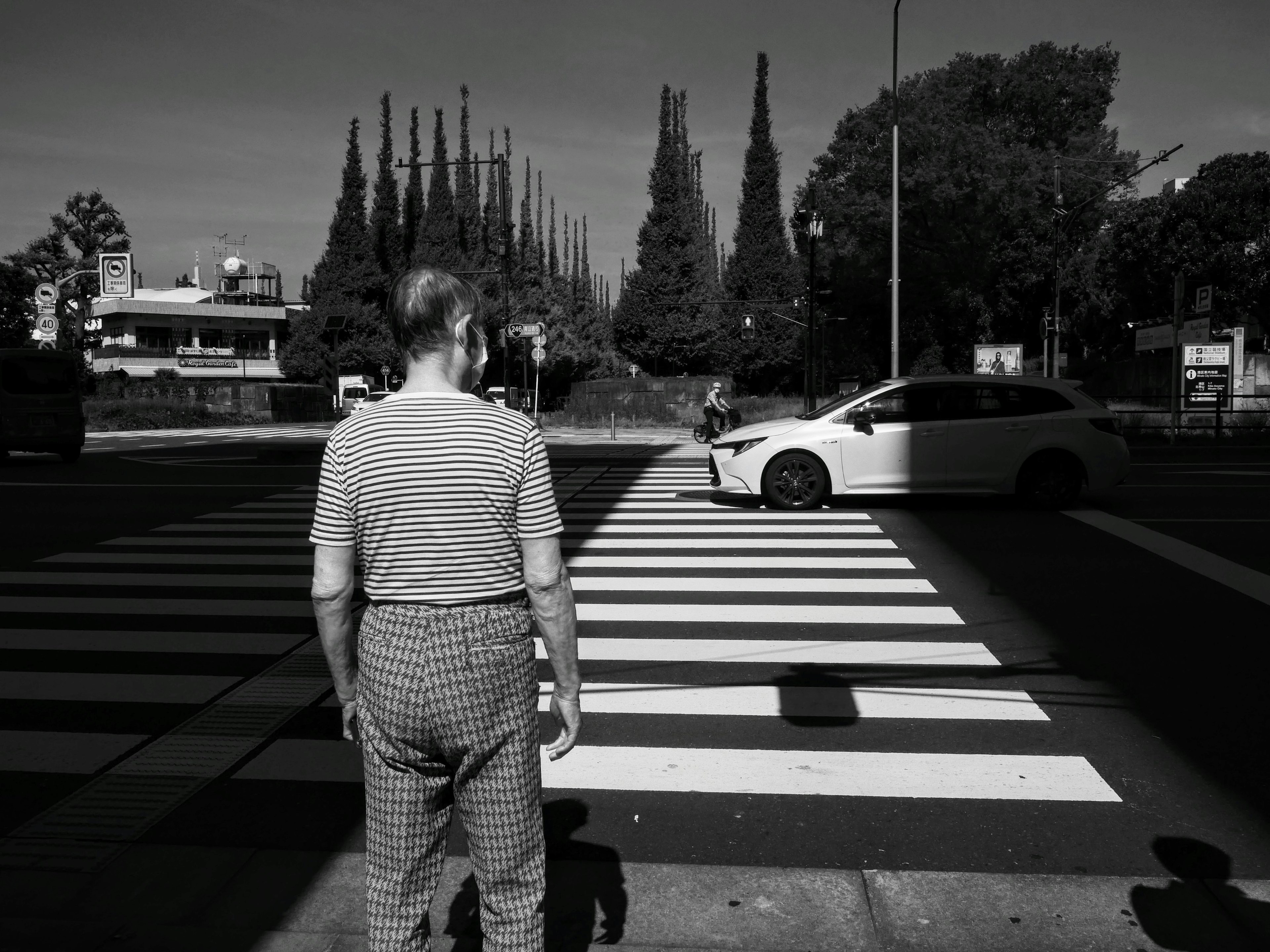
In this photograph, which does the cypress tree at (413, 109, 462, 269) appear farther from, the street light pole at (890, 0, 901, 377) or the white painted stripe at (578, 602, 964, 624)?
the white painted stripe at (578, 602, 964, 624)

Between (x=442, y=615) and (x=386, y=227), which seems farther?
(x=386, y=227)

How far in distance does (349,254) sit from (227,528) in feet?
186

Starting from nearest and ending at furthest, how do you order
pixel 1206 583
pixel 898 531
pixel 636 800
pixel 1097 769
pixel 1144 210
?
1. pixel 636 800
2. pixel 1097 769
3. pixel 1206 583
4. pixel 898 531
5. pixel 1144 210

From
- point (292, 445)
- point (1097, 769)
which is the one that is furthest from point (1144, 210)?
point (1097, 769)

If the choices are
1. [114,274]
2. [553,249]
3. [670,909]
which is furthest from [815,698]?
[553,249]

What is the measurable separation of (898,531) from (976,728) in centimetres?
607

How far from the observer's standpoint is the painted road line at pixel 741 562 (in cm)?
881

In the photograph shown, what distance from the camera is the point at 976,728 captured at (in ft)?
15.7

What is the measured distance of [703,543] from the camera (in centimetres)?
1012

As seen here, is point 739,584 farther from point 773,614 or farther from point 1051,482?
point 1051,482

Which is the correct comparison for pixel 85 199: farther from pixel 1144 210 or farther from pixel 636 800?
pixel 636 800

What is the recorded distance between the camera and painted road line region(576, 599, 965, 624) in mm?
6898

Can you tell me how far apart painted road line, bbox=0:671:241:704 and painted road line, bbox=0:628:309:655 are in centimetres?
49

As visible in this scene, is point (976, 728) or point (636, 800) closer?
point (636, 800)
